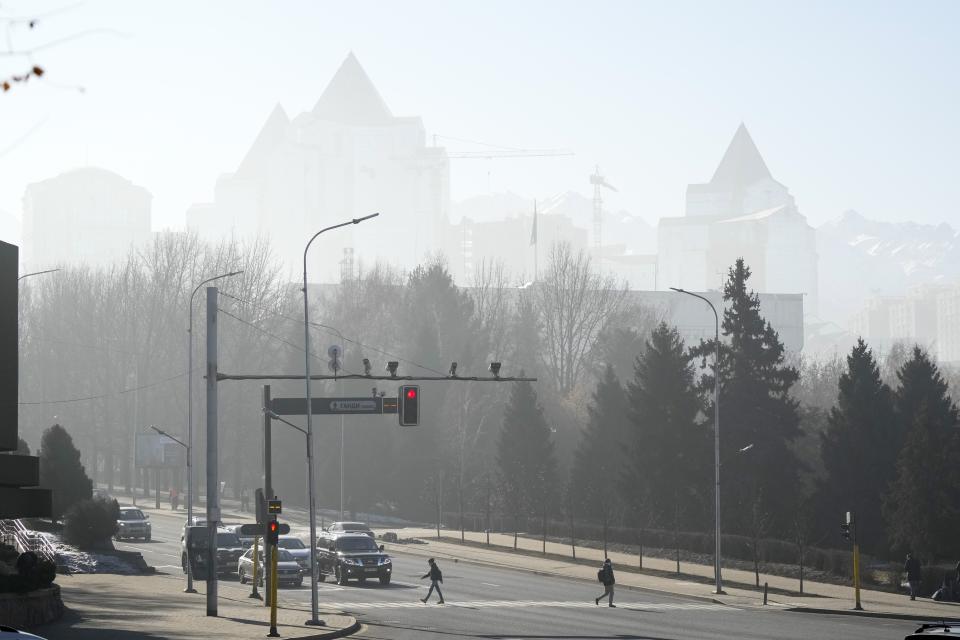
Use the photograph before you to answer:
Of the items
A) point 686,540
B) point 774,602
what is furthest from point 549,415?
point 774,602

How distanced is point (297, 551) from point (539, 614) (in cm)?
1526

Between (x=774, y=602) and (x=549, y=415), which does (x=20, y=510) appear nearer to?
(x=774, y=602)

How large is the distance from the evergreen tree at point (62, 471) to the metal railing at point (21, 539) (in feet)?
44.0

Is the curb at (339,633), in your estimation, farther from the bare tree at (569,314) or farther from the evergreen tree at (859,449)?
the bare tree at (569,314)

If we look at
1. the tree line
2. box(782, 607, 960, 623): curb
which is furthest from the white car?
the tree line

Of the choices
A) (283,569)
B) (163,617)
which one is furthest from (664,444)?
(163,617)

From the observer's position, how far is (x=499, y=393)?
105312 millimetres

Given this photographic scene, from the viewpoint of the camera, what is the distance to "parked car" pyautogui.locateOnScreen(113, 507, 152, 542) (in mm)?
69375

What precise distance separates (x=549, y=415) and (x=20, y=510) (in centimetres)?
7104

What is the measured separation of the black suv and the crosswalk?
7102mm

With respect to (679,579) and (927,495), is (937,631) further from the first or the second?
(927,495)

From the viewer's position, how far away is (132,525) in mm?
69688

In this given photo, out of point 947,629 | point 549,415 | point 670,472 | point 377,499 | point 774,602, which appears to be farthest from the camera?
point 549,415

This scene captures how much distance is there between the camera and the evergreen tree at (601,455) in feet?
265
